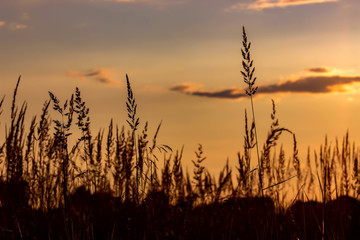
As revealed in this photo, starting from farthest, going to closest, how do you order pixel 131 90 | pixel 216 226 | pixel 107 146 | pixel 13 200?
pixel 107 146 → pixel 13 200 → pixel 216 226 → pixel 131 90

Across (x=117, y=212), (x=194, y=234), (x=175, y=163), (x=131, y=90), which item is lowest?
(x=194, y=234)

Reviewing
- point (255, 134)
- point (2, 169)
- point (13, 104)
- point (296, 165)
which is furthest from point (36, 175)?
point (296, 165)

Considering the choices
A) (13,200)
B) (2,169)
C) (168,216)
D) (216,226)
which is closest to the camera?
(168,216)

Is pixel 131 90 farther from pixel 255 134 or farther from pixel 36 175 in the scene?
pixel 36 175

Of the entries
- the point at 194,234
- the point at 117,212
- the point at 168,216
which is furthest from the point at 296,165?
the point at 168,216

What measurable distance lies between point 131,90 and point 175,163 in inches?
40.7

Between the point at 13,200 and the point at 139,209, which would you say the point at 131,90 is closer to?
the point at 139,209

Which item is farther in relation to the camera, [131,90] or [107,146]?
[107,146]

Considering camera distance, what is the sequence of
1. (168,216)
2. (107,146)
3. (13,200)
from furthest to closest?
1. (107,146)
2. (13,200)
3. (168,216)

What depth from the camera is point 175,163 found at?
4.02 meters

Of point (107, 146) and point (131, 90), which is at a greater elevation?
point (131, 90)

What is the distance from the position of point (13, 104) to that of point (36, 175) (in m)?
0.89

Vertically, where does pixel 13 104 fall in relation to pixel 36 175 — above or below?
above

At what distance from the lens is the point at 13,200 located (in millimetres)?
4336
